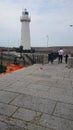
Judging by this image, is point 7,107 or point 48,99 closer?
point 7,107

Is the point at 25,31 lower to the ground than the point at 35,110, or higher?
higher

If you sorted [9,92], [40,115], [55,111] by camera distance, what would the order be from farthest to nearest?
[9,92]
[55,111]
[40,115]

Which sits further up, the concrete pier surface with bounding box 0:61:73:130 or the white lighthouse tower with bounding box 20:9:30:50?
the white lighthouse tower with bounding box 20:9:30:50

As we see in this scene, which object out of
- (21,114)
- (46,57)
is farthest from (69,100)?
(46,57)

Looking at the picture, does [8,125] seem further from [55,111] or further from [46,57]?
[46,57]

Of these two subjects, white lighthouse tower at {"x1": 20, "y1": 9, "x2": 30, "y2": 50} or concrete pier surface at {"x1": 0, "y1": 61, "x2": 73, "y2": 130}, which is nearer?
concrete pier surface at {"x1": 0, "y1": 61, "x2": 73, "y2": 130}

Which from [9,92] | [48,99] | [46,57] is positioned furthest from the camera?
[46,57]

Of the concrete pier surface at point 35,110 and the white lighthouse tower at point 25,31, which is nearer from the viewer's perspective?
the concrete pier surface at point 35,110

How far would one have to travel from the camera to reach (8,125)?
3320 mm

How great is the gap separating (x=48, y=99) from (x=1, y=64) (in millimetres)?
22026

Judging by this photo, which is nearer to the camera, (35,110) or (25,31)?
(35,110)

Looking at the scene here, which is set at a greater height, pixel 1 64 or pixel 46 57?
pixel 46 57

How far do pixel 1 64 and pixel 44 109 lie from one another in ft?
74.5

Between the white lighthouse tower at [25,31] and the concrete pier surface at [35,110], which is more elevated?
the white lighthouse tower at [25,31]
